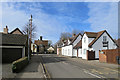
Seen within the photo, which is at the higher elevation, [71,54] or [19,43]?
[19,43]

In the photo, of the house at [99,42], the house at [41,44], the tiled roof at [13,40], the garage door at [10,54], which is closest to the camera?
the garage door at [10,54]

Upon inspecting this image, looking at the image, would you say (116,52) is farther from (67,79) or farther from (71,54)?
(71,54)

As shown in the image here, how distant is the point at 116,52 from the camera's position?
17859 millimetres

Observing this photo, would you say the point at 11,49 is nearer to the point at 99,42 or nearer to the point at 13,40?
the point at 13,40

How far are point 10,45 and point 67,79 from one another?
13.3m

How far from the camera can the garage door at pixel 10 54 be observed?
18266 millimetres

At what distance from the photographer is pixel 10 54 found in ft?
61.0

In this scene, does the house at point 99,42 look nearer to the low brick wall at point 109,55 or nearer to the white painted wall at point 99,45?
the white painted wall at point 99,45

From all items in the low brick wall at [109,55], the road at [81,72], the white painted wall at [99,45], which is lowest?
the road at [81,72]

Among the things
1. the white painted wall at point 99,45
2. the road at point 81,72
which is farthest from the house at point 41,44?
the road at point 81,72

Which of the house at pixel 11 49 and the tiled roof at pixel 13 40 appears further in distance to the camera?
the tiled roof at pixel 13 40

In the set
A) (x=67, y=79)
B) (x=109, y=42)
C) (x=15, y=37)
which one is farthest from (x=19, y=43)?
(x=109, y=42)

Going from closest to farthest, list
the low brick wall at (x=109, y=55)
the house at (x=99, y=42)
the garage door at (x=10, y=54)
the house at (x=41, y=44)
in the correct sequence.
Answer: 1. the low brick wall at (x=109, y=55)
2. the garage door at (x=10, y=54)
3. the house at (x=99, y=42)
4. the house at (x=41, y=44)

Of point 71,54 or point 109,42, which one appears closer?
point 109,42
